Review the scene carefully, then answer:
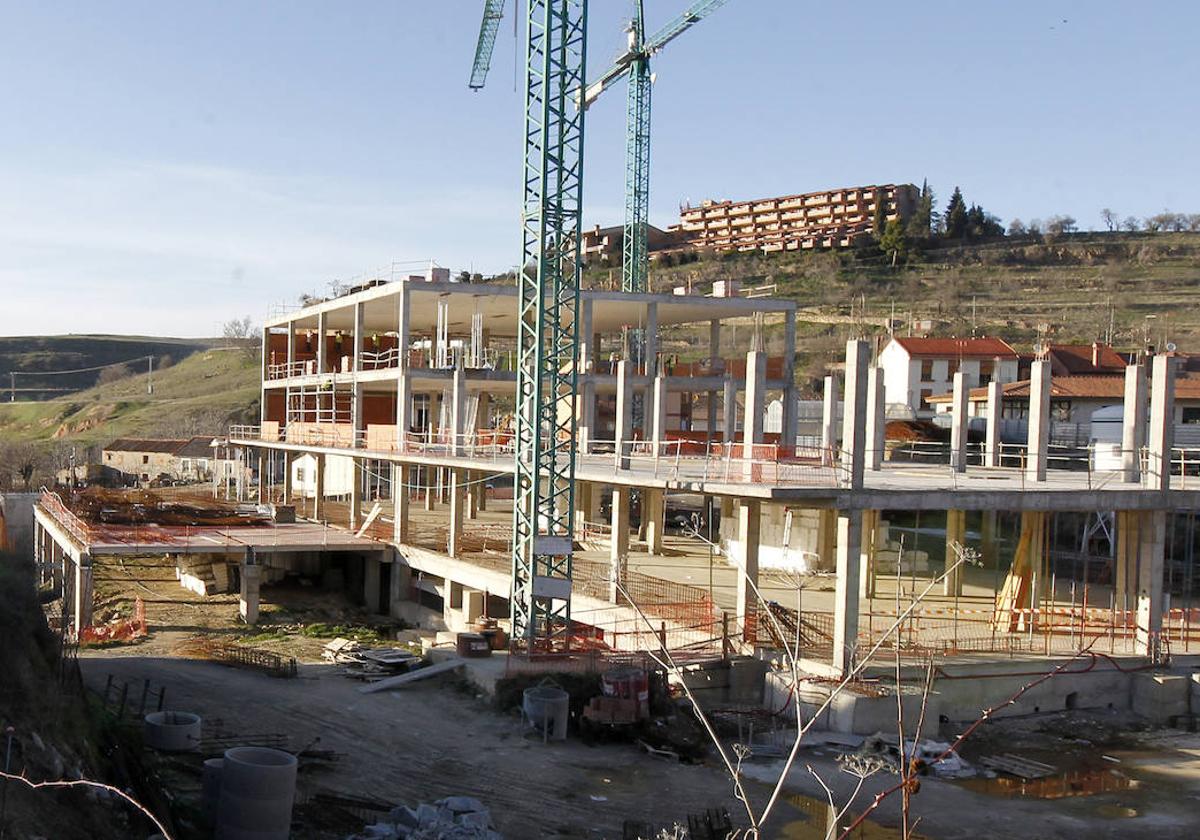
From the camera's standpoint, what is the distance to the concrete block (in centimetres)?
2331

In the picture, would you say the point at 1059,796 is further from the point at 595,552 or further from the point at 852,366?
the point at 595,552

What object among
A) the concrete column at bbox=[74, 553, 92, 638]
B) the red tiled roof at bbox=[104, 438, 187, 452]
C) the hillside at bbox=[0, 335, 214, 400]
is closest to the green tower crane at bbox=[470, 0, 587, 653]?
the concrete column at bbox=[74, 553, 92, 638]

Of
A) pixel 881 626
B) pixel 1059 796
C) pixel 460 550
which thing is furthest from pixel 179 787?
pixel 460 550

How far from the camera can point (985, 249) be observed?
118062 mm

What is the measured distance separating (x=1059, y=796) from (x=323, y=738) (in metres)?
11.7

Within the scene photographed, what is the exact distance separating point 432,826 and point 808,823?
5352 mm

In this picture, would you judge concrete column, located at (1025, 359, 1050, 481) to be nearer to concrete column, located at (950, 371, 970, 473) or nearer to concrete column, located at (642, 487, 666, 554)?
concrete column, located at (950, 371, 970, 473)

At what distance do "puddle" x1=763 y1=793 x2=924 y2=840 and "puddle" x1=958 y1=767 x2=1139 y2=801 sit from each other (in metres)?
2.37

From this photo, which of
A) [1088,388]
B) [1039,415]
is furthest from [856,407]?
[1088,388]

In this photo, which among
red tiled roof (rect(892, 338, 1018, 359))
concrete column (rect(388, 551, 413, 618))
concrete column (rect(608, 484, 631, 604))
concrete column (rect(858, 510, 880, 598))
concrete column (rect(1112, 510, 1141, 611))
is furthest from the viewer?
red tiled roof (rect(892, 338, 1018, 359))

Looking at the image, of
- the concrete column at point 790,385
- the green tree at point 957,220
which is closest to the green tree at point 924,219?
the green tree at point 957,220

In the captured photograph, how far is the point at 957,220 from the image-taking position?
410 ft

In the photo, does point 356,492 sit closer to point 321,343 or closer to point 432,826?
point 321,343

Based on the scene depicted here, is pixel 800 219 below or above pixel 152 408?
above
